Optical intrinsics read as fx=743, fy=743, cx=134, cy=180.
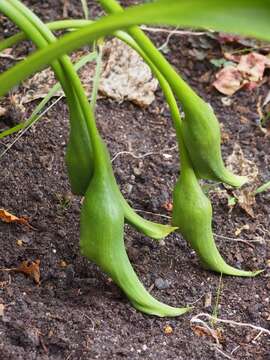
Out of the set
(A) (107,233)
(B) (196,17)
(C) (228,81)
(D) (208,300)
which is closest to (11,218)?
(A) (107,233)

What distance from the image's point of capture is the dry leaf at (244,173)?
146 centimetres

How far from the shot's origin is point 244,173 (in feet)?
5.04

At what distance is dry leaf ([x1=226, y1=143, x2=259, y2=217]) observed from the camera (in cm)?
146

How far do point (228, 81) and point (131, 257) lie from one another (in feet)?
2.24

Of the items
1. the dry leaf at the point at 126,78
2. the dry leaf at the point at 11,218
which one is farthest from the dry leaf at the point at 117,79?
the dry leaf at the point at 11,218

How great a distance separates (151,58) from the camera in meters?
1.04

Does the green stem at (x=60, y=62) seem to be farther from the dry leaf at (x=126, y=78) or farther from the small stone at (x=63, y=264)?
the dry leaf at (x=126, y=78)

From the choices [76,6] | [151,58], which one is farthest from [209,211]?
[76,6]

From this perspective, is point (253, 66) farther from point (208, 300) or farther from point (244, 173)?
point (208, 300)

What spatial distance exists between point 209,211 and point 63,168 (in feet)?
1.24

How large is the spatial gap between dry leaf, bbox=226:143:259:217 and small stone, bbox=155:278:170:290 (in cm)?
28

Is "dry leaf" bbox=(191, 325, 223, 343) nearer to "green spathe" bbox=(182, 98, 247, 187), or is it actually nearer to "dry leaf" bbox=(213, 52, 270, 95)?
"green spathe" bbox=(182, 98, 247, 187)

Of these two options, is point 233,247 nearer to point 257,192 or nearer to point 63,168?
point 257,192

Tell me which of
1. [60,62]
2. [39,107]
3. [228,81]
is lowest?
[228,81]
